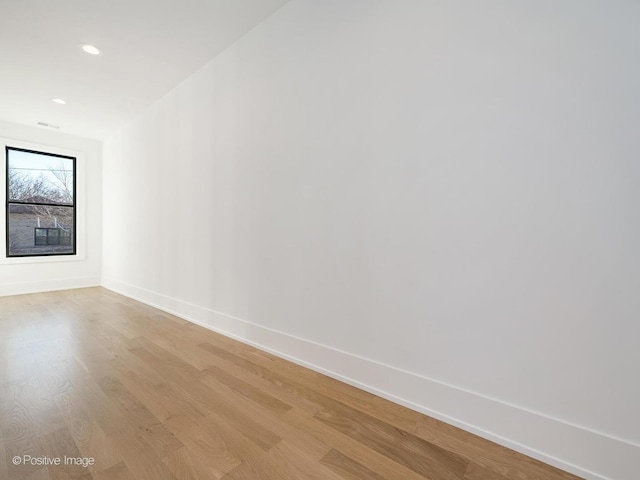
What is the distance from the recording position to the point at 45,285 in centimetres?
457

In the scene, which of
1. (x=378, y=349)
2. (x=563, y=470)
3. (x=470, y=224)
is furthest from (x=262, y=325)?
(x=563, y=470)

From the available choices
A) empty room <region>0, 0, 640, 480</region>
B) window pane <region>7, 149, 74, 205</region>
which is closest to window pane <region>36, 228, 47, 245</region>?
window pane <region>7, 149, 74, 205</region>

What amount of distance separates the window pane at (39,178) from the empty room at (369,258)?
2.34 meters

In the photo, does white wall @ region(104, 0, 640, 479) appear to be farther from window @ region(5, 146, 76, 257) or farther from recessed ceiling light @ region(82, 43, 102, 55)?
window @ region(5, 146, 76, 257)

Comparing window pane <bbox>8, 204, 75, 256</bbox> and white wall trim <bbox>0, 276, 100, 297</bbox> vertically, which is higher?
window pane <bbox>8, 204, 75, 256</bbox>

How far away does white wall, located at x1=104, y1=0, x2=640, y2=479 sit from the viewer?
109cm

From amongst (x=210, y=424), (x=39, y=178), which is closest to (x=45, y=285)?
(x=39, y=178)

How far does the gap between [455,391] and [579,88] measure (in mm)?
1478

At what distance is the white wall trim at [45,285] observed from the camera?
4230 mm

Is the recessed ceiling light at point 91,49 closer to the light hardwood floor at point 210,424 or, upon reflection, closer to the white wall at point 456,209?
the white wall at point 456,209

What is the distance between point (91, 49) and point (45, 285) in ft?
13.3

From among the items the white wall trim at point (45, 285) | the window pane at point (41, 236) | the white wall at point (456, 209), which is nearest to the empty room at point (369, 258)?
the white wall at point (456, 209)

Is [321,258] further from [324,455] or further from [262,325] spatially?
[324,455]

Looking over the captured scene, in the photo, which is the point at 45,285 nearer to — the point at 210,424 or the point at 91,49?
the point at 91,49
